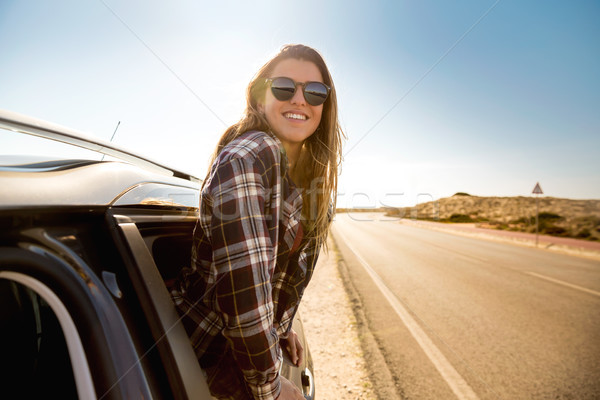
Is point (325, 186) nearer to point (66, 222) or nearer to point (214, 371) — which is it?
point (214, 371)

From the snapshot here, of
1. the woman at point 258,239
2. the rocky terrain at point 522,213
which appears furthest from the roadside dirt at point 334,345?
the rocky terrain at point 522,213

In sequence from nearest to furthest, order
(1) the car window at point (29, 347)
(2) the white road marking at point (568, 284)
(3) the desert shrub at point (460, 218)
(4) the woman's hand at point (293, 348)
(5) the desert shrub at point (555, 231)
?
1. (1) the car window at point (29, 347)
2. (4) the woman's hand at point (293, 348)
3. (2) the white road marking at point (568, 284)
4. (5) the desert shrub at point (555, 231)
5. (3) the desert shrub at point (460, 218)

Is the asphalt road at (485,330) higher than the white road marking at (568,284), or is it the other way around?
the white road marking at (568,284)

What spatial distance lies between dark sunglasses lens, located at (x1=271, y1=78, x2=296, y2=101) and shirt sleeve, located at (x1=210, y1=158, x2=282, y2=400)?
0.63 meters

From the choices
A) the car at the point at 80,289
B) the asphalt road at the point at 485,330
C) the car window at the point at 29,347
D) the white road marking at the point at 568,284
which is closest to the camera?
the car at the point at 80,289

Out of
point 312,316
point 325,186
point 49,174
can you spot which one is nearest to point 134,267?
point 49,174

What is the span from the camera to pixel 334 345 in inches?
151

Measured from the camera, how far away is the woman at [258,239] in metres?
0.92

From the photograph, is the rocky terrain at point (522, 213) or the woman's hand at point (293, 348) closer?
the woman's hand at point (293, 348)

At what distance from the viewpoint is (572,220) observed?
24906 mm

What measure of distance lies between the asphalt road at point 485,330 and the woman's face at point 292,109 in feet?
8.83

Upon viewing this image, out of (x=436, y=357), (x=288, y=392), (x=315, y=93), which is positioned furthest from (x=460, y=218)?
(x=288, y=392)

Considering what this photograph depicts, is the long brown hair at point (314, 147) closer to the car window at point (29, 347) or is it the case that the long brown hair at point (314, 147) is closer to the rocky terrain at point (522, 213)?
the car window at point (29, 347)

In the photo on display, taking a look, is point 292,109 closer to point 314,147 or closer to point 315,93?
point 315,93
